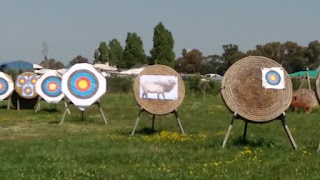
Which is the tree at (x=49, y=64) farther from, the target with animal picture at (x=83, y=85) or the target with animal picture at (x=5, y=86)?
the target with animal picture at (x=83, y=85)

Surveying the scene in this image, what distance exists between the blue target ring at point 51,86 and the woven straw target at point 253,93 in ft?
52.4

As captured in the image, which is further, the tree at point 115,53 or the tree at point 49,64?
the tree at point 115,53

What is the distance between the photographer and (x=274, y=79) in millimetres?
13211

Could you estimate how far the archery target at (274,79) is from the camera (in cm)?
1320

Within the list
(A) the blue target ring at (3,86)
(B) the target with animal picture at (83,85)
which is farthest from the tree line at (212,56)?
(B) the target with animal picture at (83,85)

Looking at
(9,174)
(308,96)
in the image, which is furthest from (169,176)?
(308,96)

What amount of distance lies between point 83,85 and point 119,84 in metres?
26.6

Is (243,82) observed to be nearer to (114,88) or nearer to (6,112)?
(6,112)

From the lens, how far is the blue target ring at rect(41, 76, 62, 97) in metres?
28.2

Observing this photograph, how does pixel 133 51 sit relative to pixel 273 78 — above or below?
above

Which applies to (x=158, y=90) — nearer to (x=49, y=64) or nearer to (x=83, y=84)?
(x=83, y=84)

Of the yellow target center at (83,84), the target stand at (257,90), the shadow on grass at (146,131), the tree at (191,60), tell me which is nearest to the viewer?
the target stand at (257,90)

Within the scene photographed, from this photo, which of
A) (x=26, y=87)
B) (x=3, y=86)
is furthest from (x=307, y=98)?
(x=3, y=86)

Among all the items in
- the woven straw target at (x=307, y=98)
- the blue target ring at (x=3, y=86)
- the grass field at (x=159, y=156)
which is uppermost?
the blue target ring at (x=3, y=86)
